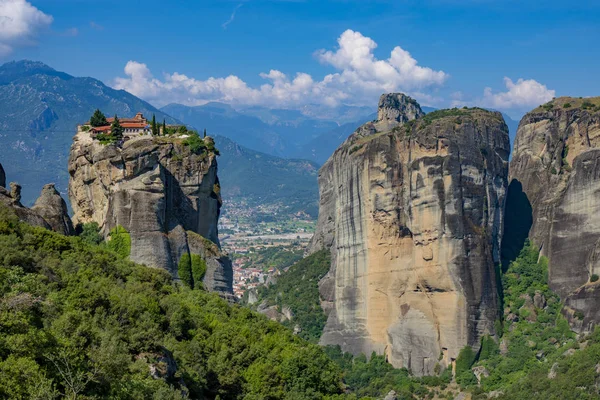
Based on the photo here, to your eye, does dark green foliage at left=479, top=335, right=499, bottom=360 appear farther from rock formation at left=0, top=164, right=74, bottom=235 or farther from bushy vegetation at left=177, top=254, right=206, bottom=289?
rock formation at left=0, top=164, right=74, bottom=235

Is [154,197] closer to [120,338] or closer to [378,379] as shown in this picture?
[120,338]

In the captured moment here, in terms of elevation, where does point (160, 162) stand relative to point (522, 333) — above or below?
above

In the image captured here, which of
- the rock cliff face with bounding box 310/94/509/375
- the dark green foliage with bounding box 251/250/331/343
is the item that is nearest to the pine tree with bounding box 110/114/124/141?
the rock cliff face with bounding box 310/94/509/375

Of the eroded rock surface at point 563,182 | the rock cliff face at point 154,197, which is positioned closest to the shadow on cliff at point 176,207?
the rock cliff face at point 154,197

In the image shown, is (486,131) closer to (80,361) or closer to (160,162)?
(160,162)

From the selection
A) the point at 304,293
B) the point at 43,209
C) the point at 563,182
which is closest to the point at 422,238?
the point at 563,182

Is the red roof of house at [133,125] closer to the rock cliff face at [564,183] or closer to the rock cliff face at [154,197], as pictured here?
the rock cliff face at [154,197]

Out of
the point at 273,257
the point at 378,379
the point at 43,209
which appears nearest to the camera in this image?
the point at 43,209

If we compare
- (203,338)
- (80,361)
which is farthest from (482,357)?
(80,361)
